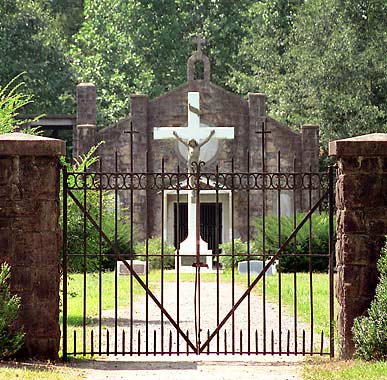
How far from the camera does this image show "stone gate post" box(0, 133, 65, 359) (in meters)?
12.0

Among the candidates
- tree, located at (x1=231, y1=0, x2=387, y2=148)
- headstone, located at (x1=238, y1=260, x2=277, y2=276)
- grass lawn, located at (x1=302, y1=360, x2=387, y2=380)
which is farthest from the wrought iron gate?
tree, located at (x1=231, y1=0, x2=387, y2=148)

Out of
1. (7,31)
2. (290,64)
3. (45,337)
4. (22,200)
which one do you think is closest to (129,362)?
(45,337)

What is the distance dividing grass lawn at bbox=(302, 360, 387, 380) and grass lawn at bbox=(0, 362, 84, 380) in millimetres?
2241

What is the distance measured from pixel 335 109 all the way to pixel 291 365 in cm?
2472

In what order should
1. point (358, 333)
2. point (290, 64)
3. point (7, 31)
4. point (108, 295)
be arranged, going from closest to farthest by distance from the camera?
point (358, 333)
point (108, 295)
point (290, 64)
point (7, 31)

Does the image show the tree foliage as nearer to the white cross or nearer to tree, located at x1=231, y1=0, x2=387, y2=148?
tree, located at x1=231, y1=0, x2=387, y2=148

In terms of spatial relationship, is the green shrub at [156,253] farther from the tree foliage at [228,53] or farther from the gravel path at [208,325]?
the tree foliage at [228,53]

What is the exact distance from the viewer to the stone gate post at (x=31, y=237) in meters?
12.0

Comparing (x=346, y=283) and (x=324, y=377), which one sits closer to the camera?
(x=324, y=377)

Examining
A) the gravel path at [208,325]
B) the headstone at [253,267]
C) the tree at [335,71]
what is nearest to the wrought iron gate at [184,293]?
the gravel path at [208,325]

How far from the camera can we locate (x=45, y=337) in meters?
12.0

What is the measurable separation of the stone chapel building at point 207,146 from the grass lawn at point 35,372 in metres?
22.4

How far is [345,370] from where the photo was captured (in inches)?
440

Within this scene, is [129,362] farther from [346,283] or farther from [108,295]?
[108,295]
